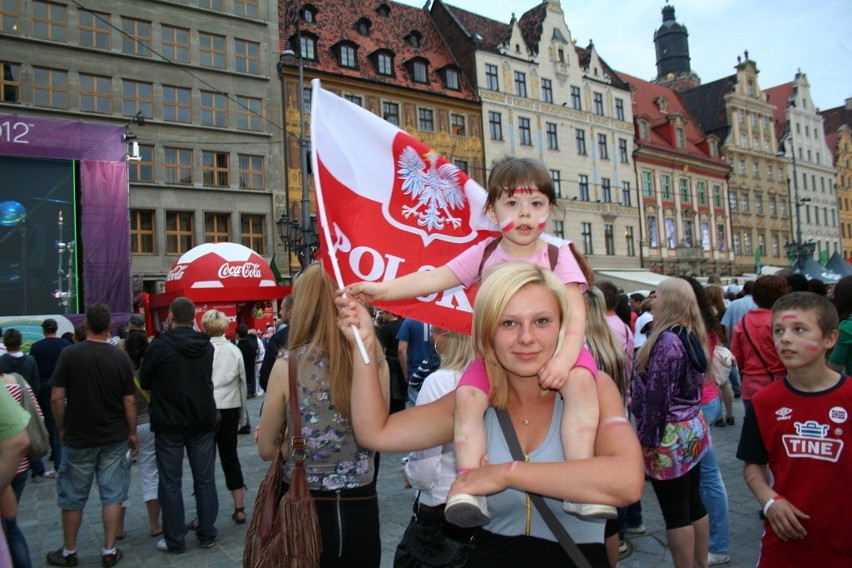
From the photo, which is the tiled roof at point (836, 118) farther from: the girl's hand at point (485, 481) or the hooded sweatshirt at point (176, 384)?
the girl's hand at point (485, 481)

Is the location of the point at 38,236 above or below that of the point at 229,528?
above

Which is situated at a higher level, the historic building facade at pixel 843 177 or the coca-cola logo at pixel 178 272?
the historic building facade at pixel 843 177

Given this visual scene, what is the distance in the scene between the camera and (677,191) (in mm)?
47719

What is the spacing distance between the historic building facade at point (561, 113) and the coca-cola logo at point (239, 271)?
63.5ft

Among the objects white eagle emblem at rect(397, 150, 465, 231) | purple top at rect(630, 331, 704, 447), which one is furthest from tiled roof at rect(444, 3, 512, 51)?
white eagle emblem at rect(397, 150, 465, 231)

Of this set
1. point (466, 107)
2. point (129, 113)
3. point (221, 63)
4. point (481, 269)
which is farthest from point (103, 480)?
point (466, 107)

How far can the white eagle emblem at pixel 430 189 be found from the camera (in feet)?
11.0

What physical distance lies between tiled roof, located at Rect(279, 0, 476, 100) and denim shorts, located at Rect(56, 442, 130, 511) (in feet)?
91.7

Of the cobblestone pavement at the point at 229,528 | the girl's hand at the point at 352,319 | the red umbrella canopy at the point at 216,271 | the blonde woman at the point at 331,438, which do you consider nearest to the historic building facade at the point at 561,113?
the red umbrella canopy at the point at 216,271

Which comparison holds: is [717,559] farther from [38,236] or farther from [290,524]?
[38,236]

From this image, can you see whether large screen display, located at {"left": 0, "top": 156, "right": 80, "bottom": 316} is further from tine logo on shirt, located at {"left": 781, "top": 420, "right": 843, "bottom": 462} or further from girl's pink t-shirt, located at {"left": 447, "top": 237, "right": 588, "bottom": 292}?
tine logo on shirt, located at {"left": 781, "top": 420, "right": 843, "bottom": 462}

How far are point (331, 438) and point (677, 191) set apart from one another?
4847 cm

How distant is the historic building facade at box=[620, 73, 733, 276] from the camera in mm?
45781

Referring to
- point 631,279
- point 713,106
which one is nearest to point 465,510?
point 631,279
